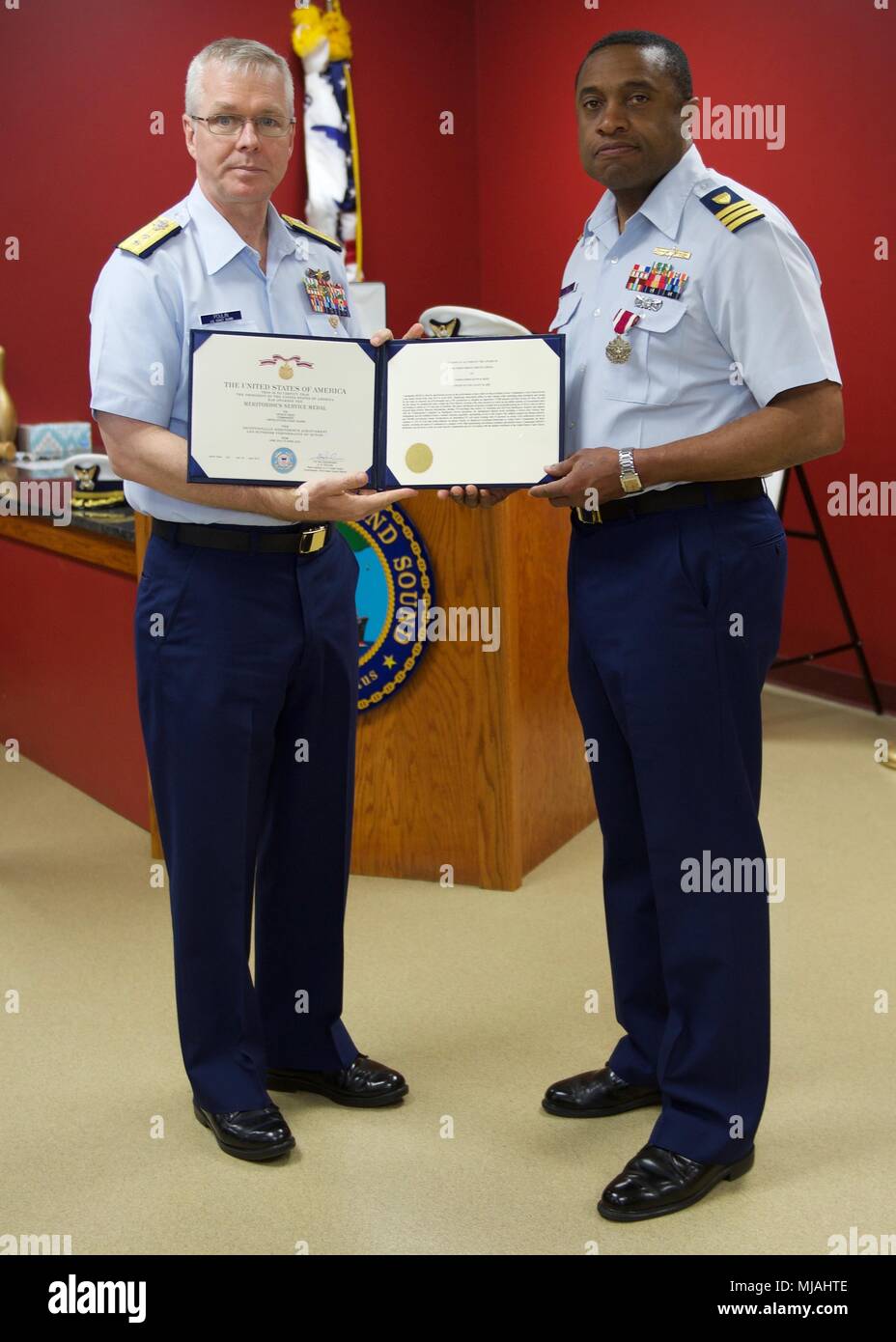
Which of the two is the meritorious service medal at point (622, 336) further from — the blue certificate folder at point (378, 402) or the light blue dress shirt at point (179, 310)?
the light blue dress shirt at point (179, 310)

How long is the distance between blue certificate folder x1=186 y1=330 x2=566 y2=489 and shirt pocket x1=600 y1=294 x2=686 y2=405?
3.9 inches

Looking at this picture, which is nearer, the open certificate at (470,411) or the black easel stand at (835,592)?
the open certificate at (470,411)

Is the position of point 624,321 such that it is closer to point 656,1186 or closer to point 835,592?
point 656,1186

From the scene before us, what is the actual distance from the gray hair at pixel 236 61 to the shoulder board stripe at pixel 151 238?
17 centimetres

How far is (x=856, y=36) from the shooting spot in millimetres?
4941

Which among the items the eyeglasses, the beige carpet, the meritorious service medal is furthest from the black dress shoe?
the eyeglasses

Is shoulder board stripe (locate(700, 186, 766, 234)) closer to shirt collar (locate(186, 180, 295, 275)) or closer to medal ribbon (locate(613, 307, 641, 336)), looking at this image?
medal ribbon (locate(613, 307, 641, 336))

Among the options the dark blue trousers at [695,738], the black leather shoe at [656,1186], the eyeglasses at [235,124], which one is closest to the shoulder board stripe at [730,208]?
the dark blue trousers at [695,738]

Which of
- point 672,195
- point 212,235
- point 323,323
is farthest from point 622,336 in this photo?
point 212,235

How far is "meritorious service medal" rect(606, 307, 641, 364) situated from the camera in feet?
7.00

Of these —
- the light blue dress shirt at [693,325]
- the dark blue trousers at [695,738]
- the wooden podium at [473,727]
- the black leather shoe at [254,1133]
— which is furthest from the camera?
the wooden podium at [473,727]

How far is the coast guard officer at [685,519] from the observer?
2.08m

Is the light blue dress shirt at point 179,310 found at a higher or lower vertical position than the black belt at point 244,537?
higher

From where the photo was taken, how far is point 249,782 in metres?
2.38
